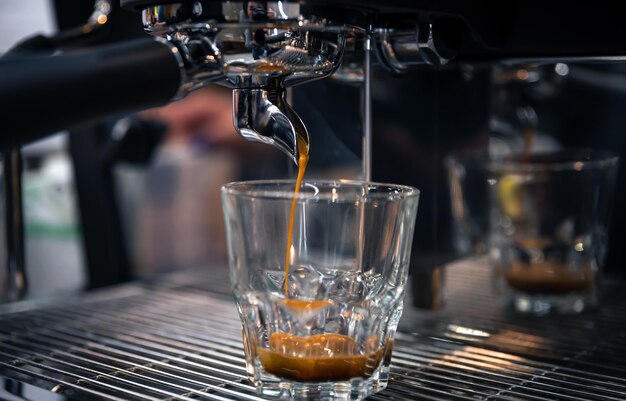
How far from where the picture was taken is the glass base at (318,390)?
43 cm

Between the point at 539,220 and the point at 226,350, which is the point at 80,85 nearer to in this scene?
the point at 226,350

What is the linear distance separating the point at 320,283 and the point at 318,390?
0.06 meters

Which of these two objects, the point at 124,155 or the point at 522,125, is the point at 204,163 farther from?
the point at 522,125

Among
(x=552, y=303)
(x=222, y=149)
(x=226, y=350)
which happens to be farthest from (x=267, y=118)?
(x=222, y=149)

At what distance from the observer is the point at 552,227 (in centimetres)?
70

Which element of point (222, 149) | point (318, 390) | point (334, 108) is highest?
point (334, 108)

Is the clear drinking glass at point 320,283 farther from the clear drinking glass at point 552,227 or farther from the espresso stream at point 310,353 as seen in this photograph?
the clear drinking glass at point 552,227

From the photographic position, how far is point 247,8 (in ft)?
1.27

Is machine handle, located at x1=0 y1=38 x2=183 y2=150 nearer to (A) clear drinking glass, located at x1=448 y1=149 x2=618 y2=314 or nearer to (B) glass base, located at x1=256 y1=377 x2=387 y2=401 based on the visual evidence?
(B) glass base, located at x1=256 y1=377 x2=387 y2=401

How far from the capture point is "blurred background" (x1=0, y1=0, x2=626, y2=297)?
60 centimetres

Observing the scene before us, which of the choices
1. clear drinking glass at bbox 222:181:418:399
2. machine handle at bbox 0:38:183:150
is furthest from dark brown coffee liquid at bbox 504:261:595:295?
machine handle at bbox 0:38:183:150

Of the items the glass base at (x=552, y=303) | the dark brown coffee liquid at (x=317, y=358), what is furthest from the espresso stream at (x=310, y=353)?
the glass base at (x=552, y=303)

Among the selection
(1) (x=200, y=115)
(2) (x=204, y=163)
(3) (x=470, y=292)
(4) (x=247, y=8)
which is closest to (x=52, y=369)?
(4) (x=247, y=8)

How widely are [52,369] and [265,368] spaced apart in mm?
136
